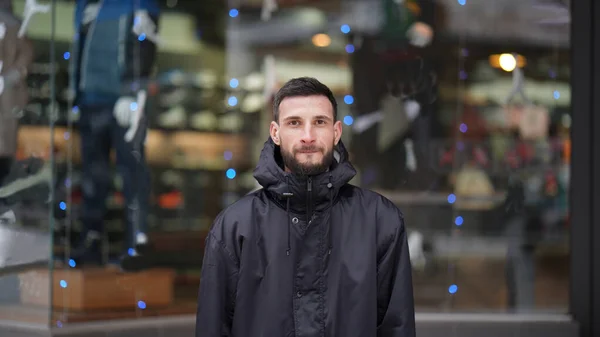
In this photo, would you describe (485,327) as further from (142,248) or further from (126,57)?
(126,57)

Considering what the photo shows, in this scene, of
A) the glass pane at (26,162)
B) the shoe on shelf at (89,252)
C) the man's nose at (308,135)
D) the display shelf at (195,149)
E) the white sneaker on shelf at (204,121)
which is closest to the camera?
the man's nose at (308,135)

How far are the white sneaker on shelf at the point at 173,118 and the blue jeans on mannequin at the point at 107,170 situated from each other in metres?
0.17

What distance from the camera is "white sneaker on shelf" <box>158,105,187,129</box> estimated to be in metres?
6.21

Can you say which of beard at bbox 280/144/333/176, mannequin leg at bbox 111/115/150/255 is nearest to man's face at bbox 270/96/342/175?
beard at bbox 280/144/333/176

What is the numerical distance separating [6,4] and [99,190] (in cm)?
137

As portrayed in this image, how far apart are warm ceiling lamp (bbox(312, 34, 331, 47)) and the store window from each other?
10 mm

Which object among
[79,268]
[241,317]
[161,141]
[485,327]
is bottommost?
[485,327]

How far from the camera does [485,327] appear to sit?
246 inches

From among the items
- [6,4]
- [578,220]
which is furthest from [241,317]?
[578,220]

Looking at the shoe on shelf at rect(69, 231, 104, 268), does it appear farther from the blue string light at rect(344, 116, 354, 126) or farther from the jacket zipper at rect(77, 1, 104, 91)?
the blue string light at rect(344, 116, 354, 126)

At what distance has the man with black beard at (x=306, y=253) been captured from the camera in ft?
7.97

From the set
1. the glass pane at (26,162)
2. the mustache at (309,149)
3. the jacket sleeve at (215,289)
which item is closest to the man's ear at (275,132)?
the mustache at (309,149)

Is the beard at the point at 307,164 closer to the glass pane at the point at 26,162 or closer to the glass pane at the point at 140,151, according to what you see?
the glass pane at the point at 26,162

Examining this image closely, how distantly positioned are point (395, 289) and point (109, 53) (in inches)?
159
